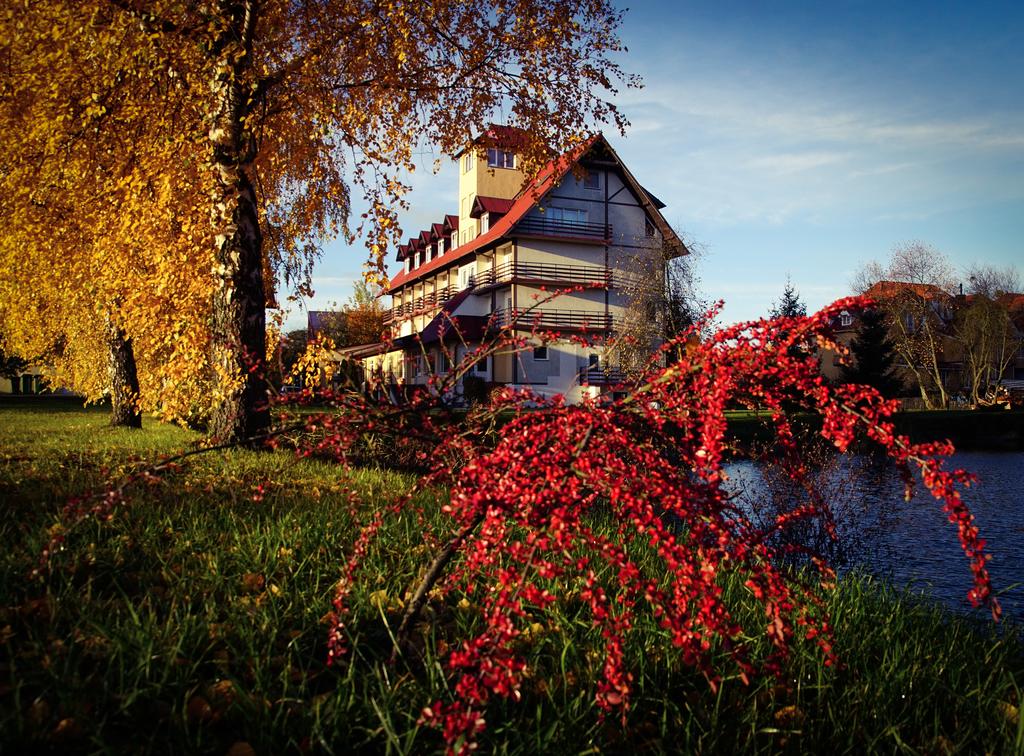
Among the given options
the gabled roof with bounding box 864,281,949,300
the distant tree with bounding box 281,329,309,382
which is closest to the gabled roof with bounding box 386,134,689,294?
the distant tree with bounding box 281,329,309,382

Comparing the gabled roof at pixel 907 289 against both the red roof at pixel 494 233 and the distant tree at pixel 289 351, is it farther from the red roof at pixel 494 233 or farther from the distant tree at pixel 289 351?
the distant tree at pixel 289 351

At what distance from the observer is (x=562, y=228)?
37281 mm

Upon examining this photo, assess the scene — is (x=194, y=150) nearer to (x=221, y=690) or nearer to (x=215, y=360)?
(x=215, y=360)

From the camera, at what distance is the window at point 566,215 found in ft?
123

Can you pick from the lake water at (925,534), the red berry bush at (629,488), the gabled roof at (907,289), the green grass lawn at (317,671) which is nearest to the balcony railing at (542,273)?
Result: the gabled roof at (907,289)

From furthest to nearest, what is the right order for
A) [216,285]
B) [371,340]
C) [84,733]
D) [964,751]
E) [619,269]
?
[371,340]
[619,269]
[216,285]
[964,751]
[84,733]

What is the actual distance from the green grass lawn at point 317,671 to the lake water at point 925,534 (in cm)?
239

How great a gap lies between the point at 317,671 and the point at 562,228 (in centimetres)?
3556

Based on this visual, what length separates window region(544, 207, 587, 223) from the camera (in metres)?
37.4

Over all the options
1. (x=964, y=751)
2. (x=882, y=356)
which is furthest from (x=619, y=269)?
(x=964, y=751)

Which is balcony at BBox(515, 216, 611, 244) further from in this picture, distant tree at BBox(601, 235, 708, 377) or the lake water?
the lake water

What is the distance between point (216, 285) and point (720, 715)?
28.3 feet

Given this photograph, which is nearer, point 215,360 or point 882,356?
point 215,360

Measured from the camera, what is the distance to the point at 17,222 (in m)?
10.5
